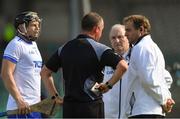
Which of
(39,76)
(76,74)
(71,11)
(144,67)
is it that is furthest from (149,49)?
(71,11)

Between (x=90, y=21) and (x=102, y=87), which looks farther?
(x=90, y=21)

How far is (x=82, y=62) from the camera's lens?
7430mm

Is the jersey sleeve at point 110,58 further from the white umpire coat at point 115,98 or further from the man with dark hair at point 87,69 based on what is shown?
the white umpire coat at point 115,98

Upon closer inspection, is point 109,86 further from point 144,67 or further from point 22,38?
point 22,38

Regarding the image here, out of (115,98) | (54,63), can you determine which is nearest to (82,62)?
(54,63)

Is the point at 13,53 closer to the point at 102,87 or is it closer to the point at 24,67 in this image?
the point at 24,67

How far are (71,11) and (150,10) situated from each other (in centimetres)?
131

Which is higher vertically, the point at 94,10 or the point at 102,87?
the point at 102,87

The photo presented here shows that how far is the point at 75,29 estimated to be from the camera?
13.4 meters

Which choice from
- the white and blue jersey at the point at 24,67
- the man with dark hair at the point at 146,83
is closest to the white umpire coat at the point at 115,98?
the man with dark hair at the point at 146,83

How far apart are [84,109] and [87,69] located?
0.36 m

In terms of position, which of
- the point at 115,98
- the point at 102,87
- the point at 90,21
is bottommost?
the point at 115,98

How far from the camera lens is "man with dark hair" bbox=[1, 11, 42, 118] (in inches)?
308

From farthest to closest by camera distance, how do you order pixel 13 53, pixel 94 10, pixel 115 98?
pixel 94 10, pixel 115 98, pixel 13 53
